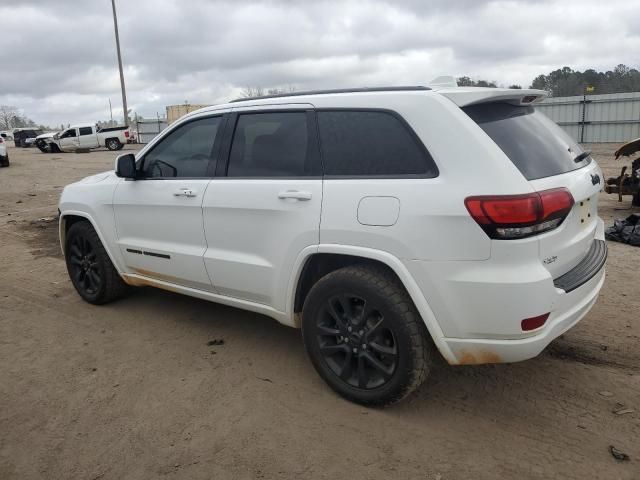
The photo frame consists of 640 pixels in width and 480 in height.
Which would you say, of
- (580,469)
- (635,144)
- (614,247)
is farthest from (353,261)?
(635,144)

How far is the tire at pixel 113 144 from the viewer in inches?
1357

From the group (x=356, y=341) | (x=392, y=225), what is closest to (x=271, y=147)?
(x=392, y=225)

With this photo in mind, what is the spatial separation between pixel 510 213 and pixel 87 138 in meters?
35.4

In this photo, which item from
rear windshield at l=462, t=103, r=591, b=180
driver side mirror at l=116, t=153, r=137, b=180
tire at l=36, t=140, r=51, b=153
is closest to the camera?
rear windshield at l=462, t=103, r=591, b=180

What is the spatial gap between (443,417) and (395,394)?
329 millimetres

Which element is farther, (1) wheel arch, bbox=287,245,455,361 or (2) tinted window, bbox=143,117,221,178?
(2) tinted window, bbox=143,117,221,178

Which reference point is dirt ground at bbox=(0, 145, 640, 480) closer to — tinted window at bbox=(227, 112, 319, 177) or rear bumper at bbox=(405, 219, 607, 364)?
rear bumper at bbox=(405, 219, 607, 364)

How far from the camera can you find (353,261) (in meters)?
3.21

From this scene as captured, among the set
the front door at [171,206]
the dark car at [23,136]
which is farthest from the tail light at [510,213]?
the dark car at [23,136]

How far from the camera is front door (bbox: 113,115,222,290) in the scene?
3977 mm

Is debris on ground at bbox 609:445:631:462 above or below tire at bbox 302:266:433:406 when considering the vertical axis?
below

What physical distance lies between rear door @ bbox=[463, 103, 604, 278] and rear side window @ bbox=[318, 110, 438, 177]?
362 mm

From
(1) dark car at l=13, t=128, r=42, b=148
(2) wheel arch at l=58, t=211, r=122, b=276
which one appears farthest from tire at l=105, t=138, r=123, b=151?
(2) wheel arch at l=58, t=211, r=122, b=276

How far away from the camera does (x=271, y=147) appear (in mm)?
3617
